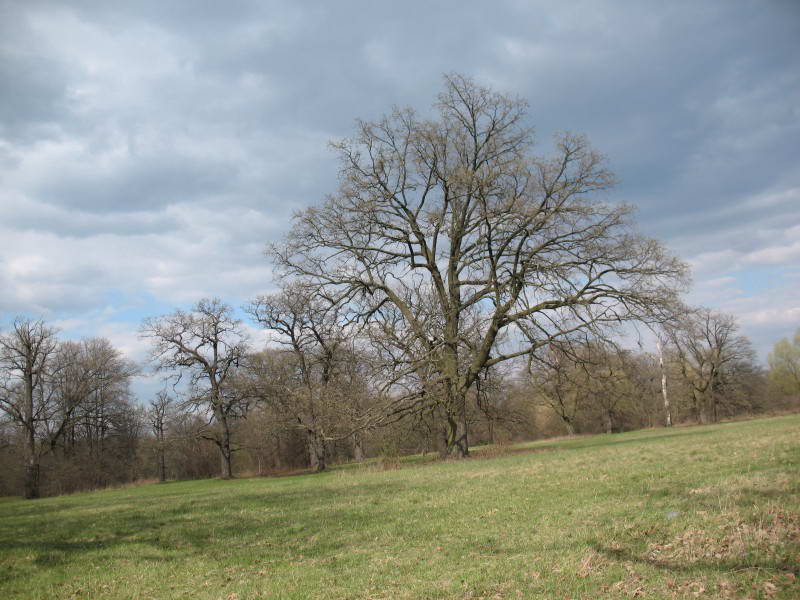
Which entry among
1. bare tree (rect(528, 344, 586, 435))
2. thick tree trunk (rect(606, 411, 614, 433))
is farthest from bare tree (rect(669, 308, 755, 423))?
bare tree (rect(528, 344, 586, 435))

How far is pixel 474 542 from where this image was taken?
7.85 metres

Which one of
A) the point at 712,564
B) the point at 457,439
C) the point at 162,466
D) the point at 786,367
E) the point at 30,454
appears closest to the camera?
the point at 712,564

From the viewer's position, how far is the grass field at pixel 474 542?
5719 mm

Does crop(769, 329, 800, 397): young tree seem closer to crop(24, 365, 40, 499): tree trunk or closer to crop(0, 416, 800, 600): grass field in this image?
crop(0, 416, 800, 600): grass field

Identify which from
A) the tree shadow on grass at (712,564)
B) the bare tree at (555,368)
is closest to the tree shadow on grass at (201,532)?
the tree shadow on grass at (712,564)

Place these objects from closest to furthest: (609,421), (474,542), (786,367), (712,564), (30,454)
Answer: (712,564)
(474,542)
(30,454)
(609,421)
(786,367)

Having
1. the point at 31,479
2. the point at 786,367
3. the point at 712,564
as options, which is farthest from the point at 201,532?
the point at 786,367

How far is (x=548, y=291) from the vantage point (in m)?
21.4

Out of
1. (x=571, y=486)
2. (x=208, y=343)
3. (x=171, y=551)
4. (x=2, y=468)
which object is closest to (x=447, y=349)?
(x=571, y=486)

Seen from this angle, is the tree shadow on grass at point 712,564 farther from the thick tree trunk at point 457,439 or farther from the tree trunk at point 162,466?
the tree trunk at point 162,466

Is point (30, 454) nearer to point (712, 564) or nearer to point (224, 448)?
point (224, 448)

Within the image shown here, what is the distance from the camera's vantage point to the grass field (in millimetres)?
5719

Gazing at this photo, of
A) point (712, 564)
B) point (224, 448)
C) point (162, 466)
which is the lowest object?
point (162, 466)

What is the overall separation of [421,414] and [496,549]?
53.5ft
